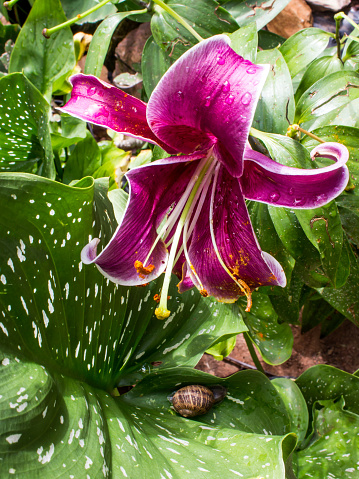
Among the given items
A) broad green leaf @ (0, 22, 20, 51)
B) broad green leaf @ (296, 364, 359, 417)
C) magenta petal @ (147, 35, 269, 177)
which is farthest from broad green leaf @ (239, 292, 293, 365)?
broad green leaf @ (0, 22, 20, 51)

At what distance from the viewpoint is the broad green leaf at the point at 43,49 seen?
1.14m

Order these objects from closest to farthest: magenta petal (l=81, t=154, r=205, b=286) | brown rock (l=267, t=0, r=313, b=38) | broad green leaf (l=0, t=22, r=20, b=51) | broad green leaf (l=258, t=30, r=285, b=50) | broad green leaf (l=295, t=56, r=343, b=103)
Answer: magenta petal (l=81, t=154, r=205, b=286) → broad green leaf (l=295, t=56, r=343, b=103) → broad green leaf (l=258, t=30, r=285, b=50) → broad green leaf (l=0, t=22, r=20, b=51) → brown rock (l=267, t=0, r=313, b=38)

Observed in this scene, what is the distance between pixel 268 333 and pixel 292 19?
1505 millimetres

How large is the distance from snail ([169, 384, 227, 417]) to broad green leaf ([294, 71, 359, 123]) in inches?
24.1

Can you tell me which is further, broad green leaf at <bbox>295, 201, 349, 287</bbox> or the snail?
Result: the snail

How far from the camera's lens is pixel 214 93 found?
45 centimetres

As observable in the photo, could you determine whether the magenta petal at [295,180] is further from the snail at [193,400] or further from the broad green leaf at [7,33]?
the broad green leaf at [7,33]

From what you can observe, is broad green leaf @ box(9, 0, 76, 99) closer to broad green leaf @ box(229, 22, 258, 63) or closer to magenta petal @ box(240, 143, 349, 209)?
broad green leaf @ box(229, 22, 258, 63)

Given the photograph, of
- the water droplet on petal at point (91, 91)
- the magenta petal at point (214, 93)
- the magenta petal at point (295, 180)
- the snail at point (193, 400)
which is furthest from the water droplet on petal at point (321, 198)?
the snail at point (193, 400)

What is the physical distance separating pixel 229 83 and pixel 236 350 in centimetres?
134

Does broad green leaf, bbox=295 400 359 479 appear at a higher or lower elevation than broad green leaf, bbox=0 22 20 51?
lower

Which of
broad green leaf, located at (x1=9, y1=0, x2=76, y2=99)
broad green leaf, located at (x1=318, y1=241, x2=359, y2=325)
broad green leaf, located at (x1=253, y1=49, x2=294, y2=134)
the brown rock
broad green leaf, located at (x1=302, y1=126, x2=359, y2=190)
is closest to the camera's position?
broad green leaf, located at (x1=302, y1=126, x2=359, y2=190)

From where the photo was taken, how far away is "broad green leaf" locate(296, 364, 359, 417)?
3.49 ft

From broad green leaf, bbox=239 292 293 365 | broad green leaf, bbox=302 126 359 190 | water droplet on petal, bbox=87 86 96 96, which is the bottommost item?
broad green leaf, bbox=239 292 293 365
